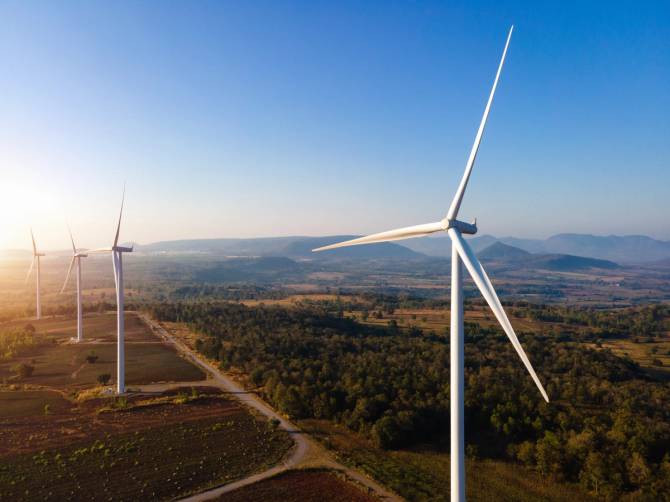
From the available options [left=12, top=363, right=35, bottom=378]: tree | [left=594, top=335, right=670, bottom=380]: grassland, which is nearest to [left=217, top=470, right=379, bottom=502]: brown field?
[left=12, top=363, right=35, bottom=378]: tree

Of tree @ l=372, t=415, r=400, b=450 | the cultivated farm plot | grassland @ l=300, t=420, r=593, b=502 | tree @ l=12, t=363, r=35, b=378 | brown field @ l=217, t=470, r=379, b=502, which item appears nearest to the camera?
Answer: brown field @ l=217, t=470, r=379, b=502

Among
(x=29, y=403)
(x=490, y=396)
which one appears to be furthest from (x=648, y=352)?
(x=29, y=403)

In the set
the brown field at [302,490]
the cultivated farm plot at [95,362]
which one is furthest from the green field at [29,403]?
the brown field at [302,490]

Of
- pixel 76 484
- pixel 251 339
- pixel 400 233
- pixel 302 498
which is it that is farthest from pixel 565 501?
pixel 251 339

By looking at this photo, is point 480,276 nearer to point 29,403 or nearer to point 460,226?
point 460,226

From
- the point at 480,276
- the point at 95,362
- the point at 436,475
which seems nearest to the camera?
the point at 480,276

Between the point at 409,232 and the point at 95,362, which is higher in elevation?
the point at 409,232

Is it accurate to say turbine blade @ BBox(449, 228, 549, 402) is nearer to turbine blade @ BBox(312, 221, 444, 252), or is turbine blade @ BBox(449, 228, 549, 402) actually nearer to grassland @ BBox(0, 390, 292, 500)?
turbine blade @ BBox(312, 221, 444, 252)
